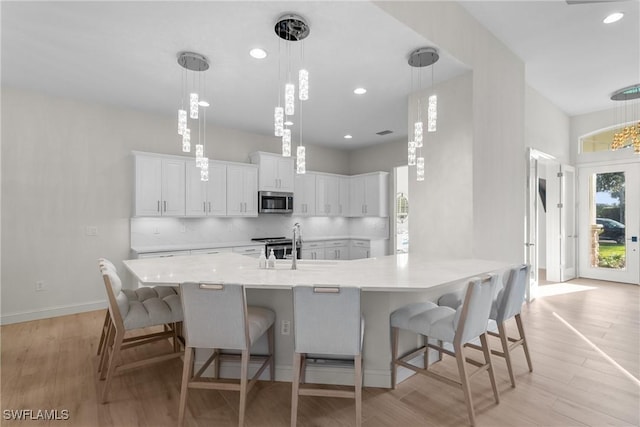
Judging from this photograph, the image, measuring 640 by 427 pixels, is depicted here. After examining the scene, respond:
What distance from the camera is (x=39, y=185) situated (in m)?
4.31

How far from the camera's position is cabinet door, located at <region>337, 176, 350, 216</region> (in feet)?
25.1

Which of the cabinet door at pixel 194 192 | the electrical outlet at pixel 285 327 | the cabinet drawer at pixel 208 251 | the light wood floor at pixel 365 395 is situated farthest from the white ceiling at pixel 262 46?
the light wood floor at pixel 365 395

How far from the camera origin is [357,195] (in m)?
7.60

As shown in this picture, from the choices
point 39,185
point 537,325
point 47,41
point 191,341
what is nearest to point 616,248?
point 537,325

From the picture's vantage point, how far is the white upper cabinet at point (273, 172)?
6.09 metres

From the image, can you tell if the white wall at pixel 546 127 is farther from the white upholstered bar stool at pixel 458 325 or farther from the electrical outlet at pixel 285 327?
the electrical outlet at pixel 285 327

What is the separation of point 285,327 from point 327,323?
2.49 feet

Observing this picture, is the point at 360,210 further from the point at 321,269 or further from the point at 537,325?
the point at 321,269

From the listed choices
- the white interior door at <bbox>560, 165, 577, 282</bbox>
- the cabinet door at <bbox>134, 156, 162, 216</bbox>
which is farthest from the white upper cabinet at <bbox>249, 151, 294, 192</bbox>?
the white interior door at <bbox>560, 165, 577, 282</bbox>

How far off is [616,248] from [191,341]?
795 centimetres

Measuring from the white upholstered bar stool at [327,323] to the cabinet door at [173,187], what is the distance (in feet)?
12.6

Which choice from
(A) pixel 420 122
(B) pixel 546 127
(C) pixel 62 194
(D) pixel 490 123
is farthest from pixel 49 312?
(B) pixel 546 127

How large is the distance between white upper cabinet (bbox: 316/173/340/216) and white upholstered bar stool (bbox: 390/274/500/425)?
482 cm

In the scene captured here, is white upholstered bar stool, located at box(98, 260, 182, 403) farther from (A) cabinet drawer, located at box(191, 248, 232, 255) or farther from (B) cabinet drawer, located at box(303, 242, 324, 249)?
(B) cabinet drawer, located at box(303, 242, 324, 249)
